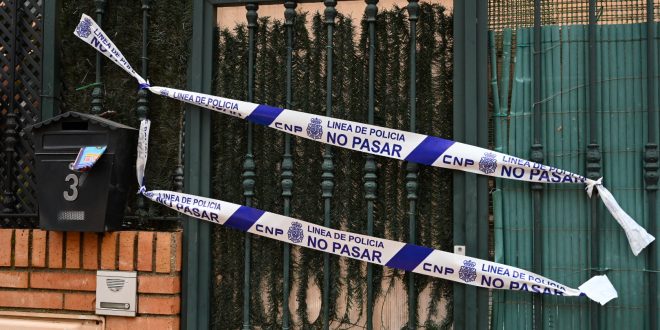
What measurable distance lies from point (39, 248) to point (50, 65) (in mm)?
1025

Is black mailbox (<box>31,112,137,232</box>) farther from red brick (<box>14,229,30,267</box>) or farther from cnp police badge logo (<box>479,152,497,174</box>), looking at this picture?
cnp police badge logo (<box>479,152,497,174</box>)

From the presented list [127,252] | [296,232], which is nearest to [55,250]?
[127,252]

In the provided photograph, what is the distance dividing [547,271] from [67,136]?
2553 mm

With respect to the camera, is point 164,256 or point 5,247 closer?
point 164,256

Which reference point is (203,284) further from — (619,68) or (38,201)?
(619,68)

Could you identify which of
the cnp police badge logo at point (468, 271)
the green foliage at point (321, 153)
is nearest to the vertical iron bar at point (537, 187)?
the cnp police badge logo at point (468, 271)

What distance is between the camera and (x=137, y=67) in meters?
3.81

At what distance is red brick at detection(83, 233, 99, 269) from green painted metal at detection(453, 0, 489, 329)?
6.18 ft

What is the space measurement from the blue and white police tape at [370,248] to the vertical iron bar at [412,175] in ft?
0.30

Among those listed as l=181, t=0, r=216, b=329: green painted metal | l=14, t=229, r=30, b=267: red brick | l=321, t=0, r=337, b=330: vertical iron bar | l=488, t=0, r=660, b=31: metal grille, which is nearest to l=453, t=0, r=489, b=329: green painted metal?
l=488, t=0, r=660, b=31: metal grille

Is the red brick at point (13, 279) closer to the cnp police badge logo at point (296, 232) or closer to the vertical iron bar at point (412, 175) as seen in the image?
the cnp police badge logo at point (296, 232)

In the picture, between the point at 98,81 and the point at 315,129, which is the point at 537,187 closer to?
the point at 315,129

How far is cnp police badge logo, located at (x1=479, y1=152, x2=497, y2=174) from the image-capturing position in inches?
131

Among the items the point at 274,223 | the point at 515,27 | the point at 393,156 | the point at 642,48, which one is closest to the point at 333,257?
the point at 274,223
